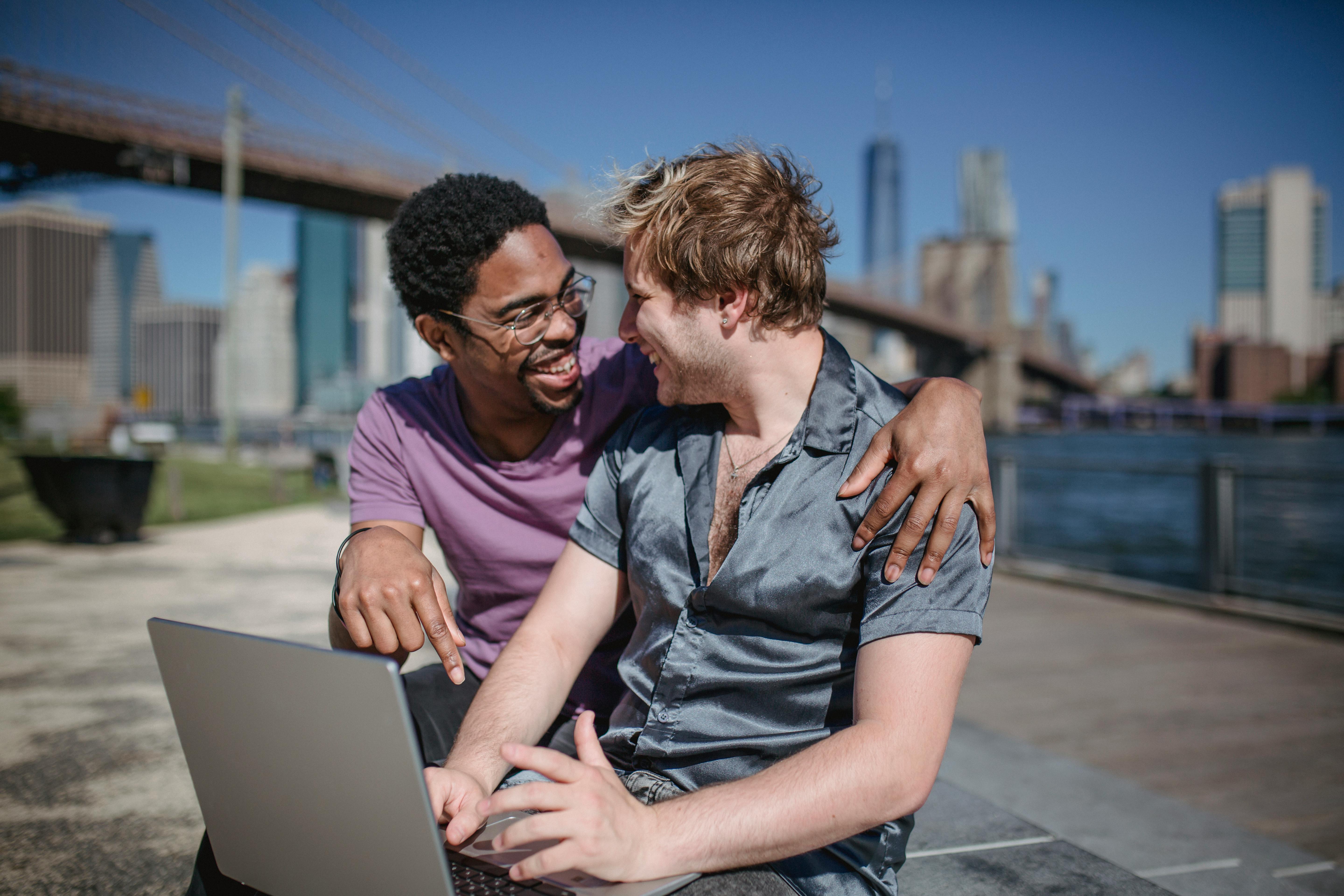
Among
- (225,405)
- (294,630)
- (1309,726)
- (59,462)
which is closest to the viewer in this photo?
(1309,726)

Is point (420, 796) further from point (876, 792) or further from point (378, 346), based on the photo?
point (378, 346)

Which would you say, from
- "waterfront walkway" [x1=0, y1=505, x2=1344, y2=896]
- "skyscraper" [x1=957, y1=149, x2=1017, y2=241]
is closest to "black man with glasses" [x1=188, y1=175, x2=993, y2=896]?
"waterfront walkway" [x1=0, y1=505, x2=1344, y2=896]

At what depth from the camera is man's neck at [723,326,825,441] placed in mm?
1228

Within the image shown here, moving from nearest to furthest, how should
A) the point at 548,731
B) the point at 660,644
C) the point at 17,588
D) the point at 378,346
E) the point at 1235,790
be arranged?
the point at 660,644 → the point at 548,731 → the point at 1235,790 → the point at 17,588 → the point at 378,346

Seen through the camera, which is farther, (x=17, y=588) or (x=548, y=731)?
(x=17, y=588)

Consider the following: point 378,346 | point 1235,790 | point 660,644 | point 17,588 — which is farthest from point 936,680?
point 378,346

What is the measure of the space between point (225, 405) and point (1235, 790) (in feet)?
64.2

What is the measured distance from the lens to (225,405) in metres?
18.6

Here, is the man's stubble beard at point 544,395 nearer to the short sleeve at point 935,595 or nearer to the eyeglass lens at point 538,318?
the eyeglass lens at point 538,318

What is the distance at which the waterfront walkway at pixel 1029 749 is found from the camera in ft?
5.24

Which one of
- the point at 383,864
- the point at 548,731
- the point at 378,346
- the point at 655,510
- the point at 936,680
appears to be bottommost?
the point at 548,731

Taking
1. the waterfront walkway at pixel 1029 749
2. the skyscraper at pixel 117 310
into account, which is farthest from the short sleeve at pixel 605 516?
the skyscraper at pixel 117 310

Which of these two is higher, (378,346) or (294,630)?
(378,346)

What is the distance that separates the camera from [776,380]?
1233 mm
